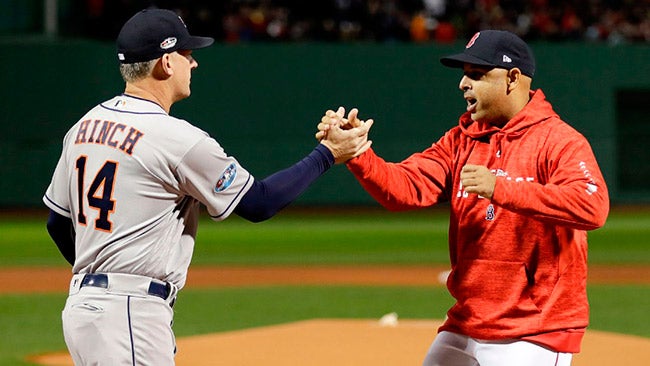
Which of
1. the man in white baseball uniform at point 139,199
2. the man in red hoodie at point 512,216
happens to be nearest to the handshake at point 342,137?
the man in red hoodie at point 512,216

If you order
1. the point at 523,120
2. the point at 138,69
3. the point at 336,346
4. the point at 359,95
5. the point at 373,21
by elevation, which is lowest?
the point at 359,95

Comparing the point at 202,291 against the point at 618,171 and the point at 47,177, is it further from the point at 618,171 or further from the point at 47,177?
the point at 618,171

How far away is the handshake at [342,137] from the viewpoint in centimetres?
474

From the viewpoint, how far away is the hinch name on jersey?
13.4 ft

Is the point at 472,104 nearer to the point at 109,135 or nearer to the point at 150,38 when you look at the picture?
the point at 150,38

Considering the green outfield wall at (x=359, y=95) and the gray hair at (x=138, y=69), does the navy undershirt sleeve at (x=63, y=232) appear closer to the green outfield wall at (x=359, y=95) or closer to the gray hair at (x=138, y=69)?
the gray hair at (x=138, y=69)

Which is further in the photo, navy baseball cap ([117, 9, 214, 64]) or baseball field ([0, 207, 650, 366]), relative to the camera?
baseball field ([0, 207, 650, 366])

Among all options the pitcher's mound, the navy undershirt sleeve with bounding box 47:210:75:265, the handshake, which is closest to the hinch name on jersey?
the navy undershirt sleeve with bounding box 47:210:75:265

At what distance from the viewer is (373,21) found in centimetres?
2450

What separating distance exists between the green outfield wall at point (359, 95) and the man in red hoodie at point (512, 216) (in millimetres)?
18905

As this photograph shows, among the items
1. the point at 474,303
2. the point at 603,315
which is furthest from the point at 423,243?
the point at 474,303

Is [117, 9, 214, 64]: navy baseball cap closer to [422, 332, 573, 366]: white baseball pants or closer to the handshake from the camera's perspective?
the handshake

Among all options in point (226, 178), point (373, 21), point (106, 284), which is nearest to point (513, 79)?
point (226, 178)

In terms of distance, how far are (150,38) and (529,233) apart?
5.64 ft
